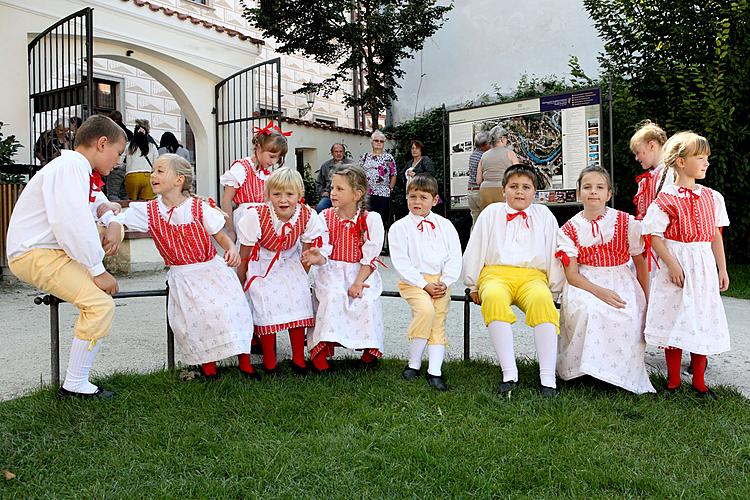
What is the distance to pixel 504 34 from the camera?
1265 cm

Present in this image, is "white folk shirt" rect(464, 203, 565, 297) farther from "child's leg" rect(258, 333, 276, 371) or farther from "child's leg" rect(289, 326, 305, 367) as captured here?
"child's leg" rect(258, 333, 276, 371)

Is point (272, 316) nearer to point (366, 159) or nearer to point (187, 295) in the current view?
point (187, 295)

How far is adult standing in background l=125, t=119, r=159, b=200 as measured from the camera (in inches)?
372

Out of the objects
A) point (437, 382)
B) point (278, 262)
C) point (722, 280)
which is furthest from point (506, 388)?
point (278, 262)

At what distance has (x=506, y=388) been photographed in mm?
3742

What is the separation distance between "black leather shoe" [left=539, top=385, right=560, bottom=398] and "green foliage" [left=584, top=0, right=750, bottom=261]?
5736mm

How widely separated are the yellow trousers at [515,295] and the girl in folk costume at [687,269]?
0.63 m

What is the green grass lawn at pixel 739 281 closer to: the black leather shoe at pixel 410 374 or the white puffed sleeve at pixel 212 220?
the black leather shoe at pixel 410 374

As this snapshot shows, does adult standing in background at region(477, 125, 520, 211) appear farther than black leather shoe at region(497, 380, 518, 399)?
Yes

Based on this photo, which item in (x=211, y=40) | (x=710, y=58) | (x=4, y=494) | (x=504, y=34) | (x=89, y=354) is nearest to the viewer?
(x=4, y=494)

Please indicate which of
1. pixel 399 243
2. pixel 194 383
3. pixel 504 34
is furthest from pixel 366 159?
pixel 194 383

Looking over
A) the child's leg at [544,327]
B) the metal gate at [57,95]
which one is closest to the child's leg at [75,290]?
the child's leg at [544,327]

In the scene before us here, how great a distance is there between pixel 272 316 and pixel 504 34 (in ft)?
33.3

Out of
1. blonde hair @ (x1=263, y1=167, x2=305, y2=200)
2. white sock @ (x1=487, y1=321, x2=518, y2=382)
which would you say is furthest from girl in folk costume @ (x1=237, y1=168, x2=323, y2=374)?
white sock @ (x1=487, y1=321, x2=518, y2=382)
